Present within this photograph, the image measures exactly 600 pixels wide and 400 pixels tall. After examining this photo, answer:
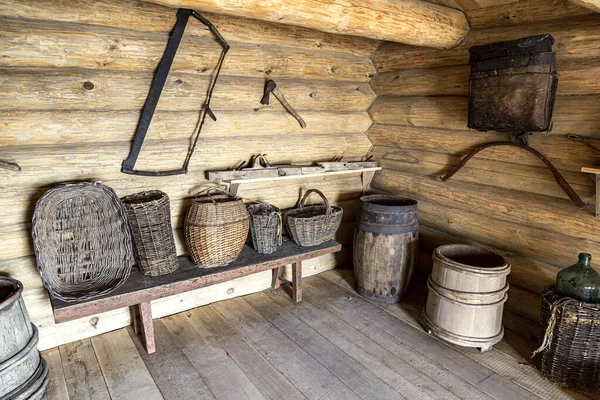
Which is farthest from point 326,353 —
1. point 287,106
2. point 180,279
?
point 287,106

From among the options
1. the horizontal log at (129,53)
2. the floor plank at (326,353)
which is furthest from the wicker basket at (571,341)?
the horizontal log at (129,53)

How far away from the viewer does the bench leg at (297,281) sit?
282 cm

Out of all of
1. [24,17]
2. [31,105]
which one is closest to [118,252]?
[31,105]

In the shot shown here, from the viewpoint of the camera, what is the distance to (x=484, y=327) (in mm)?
2262

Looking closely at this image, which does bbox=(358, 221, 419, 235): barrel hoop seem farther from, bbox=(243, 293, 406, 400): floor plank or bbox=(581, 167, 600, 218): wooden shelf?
bbox=(581, 167, 600, 218): wooden shelf

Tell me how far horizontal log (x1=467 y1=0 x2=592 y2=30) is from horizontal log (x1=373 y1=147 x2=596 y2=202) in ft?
2.71

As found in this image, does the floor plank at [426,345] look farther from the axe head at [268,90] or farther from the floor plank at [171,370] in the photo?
the axe head at [268,90]

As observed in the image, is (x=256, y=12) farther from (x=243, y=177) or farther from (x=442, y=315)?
(x=442, y=315)

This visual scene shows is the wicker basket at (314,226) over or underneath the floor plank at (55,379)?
over

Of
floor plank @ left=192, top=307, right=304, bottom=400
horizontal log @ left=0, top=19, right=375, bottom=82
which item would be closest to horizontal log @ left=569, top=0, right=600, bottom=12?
horizontal log @ left=0, top=19, right=375, bottom=82

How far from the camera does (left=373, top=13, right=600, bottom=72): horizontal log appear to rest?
6.68ft

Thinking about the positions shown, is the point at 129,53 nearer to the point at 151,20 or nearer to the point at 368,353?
the point at 151,20

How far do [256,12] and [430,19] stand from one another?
113cm

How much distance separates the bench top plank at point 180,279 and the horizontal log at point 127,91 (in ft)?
3.15
